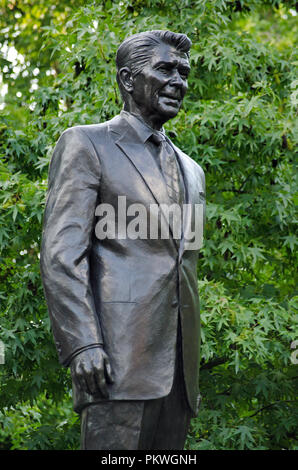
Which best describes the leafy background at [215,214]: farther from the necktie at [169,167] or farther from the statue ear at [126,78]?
the statue ear at [126,78]

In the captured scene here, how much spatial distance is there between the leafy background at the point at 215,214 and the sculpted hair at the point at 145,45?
368 centimetres

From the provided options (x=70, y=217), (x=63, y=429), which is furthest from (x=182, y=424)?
(x=63, y=429)

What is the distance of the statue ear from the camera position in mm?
4172

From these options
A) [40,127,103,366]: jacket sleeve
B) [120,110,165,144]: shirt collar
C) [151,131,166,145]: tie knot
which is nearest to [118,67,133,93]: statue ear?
[120,110,165,144]: shirt collar

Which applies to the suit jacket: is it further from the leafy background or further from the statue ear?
the leafy background

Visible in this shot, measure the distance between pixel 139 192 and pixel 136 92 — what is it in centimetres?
52

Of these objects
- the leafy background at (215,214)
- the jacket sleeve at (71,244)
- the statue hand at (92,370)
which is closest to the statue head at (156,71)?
the jacket sleeve at (71,244)

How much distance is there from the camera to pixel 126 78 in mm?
4188

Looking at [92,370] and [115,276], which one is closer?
[92,370]

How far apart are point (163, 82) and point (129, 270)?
0.90 meters

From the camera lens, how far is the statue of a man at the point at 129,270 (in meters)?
3.71

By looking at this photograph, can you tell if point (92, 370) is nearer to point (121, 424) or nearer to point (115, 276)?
point (121, 424)

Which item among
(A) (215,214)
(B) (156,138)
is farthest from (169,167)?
(A) (215,214)

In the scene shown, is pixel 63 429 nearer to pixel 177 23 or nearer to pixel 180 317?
pixel 177 23
